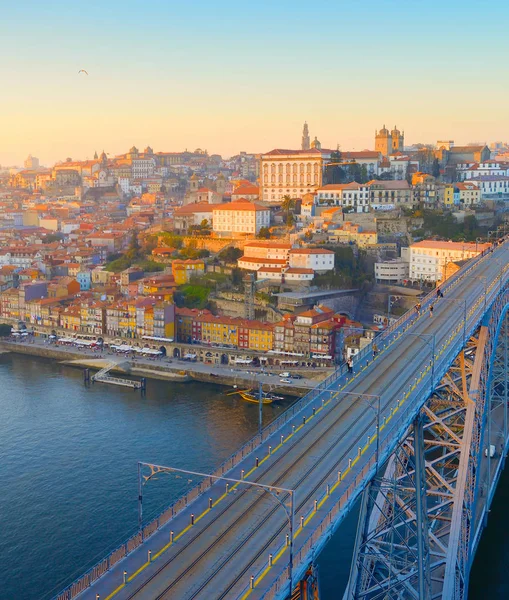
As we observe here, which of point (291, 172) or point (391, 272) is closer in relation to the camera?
point (391, 272)

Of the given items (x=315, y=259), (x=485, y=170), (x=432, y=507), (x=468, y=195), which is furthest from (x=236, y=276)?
(x=432, y=507)

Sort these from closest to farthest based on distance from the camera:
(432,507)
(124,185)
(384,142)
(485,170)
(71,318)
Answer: (432,507) → (71,318) → (485,170) → (384,142) → (124,185)

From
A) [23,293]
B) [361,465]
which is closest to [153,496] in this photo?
[361,465]

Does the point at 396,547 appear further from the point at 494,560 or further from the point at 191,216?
the point at 191,216

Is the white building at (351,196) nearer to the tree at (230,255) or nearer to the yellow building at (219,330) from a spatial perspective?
the tree at (230,255)

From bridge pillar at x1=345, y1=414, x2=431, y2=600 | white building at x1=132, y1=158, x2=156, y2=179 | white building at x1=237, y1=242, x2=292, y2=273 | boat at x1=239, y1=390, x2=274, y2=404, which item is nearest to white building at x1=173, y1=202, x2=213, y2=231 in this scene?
white building at x1=237, y1=242, x2=292, y2=273

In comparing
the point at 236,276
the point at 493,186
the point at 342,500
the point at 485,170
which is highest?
the point at 485,170

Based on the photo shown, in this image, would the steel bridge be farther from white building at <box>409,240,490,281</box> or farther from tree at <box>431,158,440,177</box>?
tree at <box>431,158,440,177</box>
